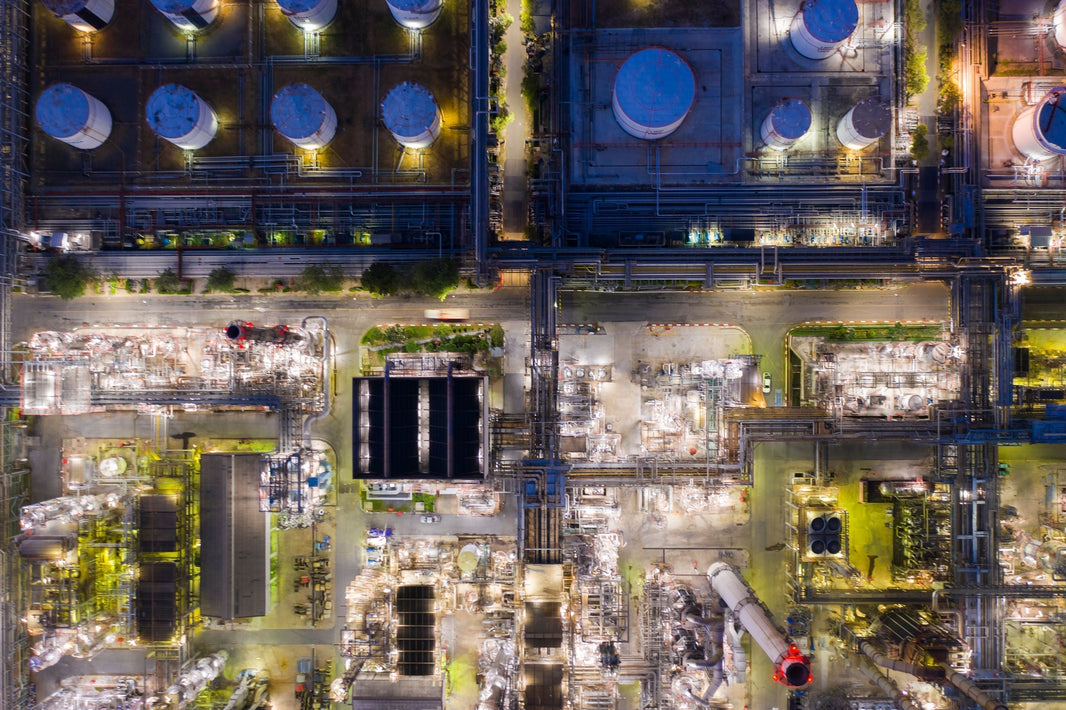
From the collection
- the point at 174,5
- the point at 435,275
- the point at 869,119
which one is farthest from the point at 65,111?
the point at 869,119

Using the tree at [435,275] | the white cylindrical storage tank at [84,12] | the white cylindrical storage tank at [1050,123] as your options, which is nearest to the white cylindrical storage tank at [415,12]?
the tree at [435,275]

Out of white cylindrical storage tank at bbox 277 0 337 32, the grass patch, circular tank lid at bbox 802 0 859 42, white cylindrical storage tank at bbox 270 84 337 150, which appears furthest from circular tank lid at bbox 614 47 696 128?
white cylindrical storage tank at bbox 277 0 337 32

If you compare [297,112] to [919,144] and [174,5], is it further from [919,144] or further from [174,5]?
[919,144]

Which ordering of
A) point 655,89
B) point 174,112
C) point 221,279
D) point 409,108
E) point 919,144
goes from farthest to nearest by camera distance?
point 919,144 < point 221,279 < point 174,112 < point 409,108 < point 655,89

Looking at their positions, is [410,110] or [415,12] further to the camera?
[415,12]

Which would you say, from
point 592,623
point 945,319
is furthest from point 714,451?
point 945,319

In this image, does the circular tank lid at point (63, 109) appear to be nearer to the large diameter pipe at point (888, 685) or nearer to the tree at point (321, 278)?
the tree at point (321, 278)
